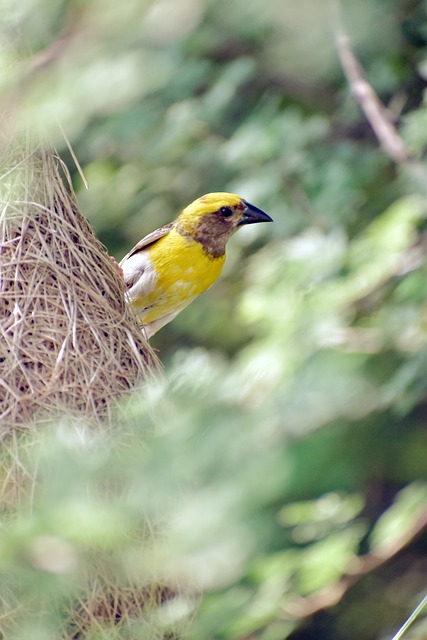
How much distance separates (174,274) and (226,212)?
34 cm

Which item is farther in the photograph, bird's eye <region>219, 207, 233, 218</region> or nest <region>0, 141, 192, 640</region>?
bird's eye <region>219, 207, 233, 218</region>

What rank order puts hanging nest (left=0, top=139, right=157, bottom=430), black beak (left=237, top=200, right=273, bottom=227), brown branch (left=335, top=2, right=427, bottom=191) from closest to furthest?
hanging nest (left=0, top=139, right=157, bottom=430), black beak (left=237, top=200, right=273, bottom=227), brown branch (left=335, top=2, right=427, bottom=191)

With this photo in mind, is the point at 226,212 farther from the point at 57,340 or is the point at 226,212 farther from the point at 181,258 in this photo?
the point at 57,340

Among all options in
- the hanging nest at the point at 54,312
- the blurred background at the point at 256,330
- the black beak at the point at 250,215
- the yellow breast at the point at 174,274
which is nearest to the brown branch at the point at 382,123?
the blurred background at the point at 256,330

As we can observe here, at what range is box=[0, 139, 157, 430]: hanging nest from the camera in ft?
6.49

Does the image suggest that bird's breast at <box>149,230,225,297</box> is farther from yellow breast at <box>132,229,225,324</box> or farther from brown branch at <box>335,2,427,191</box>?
brown branch at <box>335,2,427,191</box>

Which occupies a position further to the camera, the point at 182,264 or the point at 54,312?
the point at 182,264

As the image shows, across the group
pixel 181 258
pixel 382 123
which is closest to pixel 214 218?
pixel 181 258

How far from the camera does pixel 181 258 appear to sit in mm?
3248

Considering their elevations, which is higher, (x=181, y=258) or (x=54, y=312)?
(x=54, y=312)

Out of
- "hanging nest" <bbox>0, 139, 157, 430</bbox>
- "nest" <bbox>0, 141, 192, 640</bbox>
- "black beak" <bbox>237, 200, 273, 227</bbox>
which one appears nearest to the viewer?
"nest" <bbox>0, 141, 192, 640</bbox>

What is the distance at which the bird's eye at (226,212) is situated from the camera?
3.33 meters

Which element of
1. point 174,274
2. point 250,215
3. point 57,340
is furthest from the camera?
point 250,215

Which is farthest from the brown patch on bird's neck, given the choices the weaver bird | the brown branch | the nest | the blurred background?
the nest
